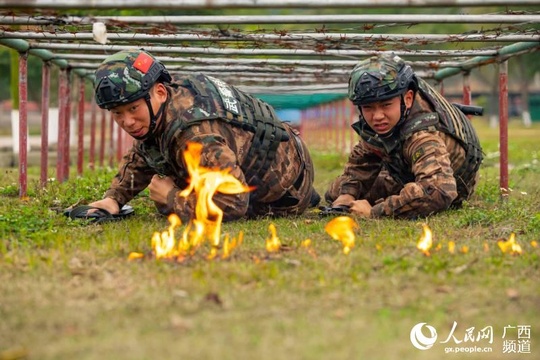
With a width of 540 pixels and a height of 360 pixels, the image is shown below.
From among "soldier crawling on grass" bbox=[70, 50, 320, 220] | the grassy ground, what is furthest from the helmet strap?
the grassy ground

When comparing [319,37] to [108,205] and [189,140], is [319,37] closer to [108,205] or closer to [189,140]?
[189,140]

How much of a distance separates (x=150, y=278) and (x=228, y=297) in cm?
56

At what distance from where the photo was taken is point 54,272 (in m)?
4.39

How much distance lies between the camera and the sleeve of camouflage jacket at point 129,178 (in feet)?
22.3

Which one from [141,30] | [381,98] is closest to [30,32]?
[141,30]

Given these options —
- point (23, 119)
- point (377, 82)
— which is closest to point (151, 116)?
point (377, 82)

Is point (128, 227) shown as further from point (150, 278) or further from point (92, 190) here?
point (92, 190)

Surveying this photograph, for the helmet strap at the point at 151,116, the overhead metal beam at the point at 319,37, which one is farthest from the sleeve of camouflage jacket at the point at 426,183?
the helmet strap at the point at 151,116

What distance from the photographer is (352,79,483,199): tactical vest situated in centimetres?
665

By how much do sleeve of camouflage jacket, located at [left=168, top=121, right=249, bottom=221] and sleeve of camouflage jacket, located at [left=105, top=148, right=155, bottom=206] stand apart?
0.75 meters

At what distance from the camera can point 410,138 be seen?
659 centimetres

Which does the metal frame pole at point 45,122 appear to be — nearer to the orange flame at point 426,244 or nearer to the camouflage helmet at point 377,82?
the camouflage helmet at point 377,82

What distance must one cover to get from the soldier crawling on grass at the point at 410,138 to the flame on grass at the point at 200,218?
1.30 meters

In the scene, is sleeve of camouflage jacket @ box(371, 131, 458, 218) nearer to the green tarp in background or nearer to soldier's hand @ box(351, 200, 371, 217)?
soldier's hand @ box(351, 200, 371, 217)
